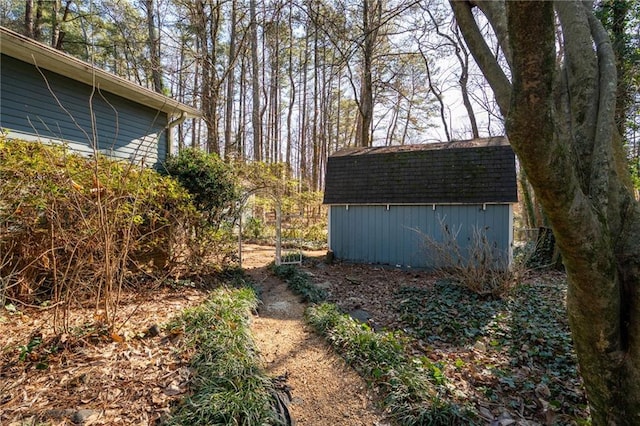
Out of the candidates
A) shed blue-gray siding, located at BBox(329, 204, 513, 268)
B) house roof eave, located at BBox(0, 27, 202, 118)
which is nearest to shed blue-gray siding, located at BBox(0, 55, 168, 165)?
house roof eave, located at BBox(0, 27, 202, 118)

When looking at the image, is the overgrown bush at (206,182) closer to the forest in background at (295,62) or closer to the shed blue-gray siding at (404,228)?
the forest in background at (295,62)

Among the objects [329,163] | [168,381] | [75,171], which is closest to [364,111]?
[329,163]

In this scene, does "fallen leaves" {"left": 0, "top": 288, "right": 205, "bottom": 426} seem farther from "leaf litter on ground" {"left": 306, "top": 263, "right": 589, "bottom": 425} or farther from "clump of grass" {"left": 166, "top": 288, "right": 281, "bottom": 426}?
"leaf litter on ground" {"left": 306, "top": 263, "right": 589, "bottom": 425}

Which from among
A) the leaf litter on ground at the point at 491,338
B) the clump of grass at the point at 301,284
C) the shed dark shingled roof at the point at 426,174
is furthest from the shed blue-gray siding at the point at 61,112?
the shed dark shingled roof at the point at 426,174

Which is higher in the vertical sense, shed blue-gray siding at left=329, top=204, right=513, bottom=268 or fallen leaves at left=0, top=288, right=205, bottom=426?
shed blue-gray siding at left=329, top=204, right=513, bottom=268

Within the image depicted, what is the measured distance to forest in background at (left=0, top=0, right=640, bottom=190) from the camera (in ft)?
28.1

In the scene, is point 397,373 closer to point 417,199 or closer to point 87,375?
point 87,375

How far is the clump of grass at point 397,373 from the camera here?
108 inches

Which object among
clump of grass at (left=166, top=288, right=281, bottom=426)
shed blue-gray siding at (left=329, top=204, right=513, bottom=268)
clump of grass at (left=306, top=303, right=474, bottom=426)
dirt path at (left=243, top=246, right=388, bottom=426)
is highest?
shed blue-gray siding at (left=329, top=204, right=513, bottom=268)

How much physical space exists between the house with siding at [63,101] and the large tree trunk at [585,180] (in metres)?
4.97

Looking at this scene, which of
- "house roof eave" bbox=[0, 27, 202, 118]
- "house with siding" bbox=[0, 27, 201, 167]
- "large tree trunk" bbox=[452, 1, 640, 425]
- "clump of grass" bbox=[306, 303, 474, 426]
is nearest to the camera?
"large tree trunk" bbox=[452, 1, 640, 425]

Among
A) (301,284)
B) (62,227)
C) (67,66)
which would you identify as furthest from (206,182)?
(62,227)

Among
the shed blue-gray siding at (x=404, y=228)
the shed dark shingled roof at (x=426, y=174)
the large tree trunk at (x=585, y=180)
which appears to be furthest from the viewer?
the shed dark shingled roof at (x=426, y=174)

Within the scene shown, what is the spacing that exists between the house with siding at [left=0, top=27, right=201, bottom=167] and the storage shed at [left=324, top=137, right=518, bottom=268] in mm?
5682
